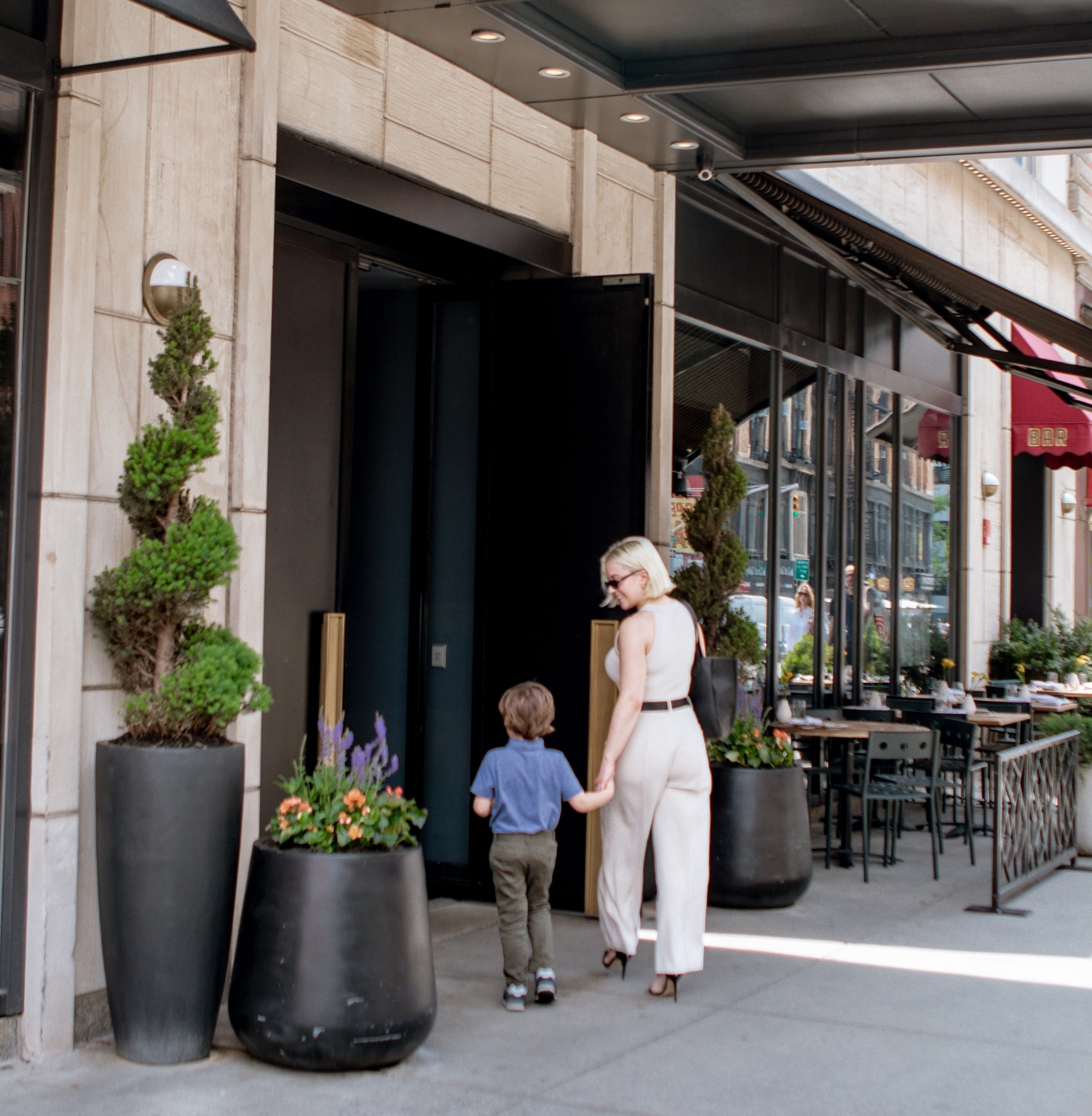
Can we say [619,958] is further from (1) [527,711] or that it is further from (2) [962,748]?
(2) [962,748]

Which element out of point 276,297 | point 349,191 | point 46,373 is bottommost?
point 46,373

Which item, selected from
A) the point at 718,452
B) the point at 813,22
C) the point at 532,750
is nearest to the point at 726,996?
the point at 532,750

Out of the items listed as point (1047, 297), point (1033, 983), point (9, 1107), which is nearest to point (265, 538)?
point (9, 1107)

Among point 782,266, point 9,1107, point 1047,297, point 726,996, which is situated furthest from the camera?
point 1047,297

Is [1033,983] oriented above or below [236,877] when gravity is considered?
below

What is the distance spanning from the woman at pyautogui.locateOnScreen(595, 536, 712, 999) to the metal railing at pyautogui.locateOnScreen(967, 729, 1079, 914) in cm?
229

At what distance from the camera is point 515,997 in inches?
221

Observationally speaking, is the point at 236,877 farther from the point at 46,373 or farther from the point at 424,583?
the point at 424,583

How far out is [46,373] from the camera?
16.1ft

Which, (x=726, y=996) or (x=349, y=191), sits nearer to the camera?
(x=726, y=996)

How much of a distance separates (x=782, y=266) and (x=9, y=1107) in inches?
325

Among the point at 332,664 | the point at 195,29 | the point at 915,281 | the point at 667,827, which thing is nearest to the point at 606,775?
the point at 667,827

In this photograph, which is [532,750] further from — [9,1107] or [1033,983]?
[1033,983]

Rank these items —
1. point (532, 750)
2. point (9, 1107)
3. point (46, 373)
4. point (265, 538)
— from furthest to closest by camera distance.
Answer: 1. point (265, 538)
2. point (532, 750)
3. point (46, 373)
4. point (9, 1107)
